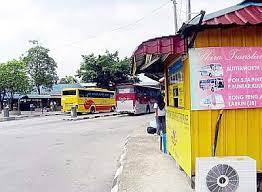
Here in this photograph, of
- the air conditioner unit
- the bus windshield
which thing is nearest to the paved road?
the air conditioner unit

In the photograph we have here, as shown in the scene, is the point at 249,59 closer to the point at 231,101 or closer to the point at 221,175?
the point at 231,101

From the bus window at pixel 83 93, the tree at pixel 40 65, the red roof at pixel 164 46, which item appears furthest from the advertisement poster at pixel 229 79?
the tree at pixel 40 65

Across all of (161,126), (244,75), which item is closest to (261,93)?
(244,75)

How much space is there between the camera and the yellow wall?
7039mm

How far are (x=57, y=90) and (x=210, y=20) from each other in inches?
2382

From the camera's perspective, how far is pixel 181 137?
8164mm

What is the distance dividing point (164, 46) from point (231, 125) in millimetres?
1804

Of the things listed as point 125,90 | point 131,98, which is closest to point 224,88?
point 131,98

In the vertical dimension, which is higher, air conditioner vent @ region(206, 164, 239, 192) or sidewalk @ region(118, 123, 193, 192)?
air conditioner vent @ region(206, 164, 239, 192)

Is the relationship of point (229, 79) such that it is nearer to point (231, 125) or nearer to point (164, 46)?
point (231, 125)

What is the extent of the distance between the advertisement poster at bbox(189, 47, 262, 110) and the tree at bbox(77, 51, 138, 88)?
47.8 m

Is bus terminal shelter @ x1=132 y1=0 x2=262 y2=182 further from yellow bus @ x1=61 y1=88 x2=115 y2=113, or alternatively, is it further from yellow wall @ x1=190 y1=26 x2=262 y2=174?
yellow bus @ x1=61 y1=88 x2=115 y2=113

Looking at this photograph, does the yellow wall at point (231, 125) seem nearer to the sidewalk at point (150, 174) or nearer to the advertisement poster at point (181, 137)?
the advertisement poster at point (181, 137)

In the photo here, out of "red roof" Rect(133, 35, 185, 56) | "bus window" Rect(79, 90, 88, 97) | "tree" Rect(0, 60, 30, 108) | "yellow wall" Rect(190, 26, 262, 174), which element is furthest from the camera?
"tree" Rect(0, 60, 30, 108)
